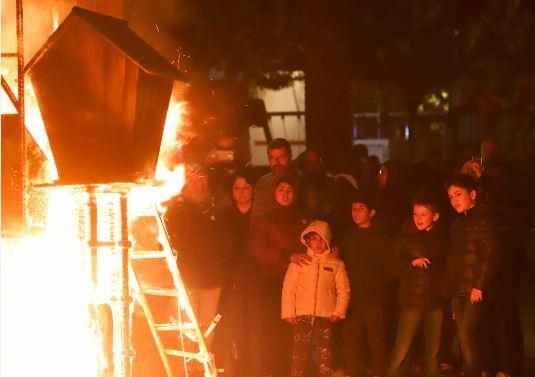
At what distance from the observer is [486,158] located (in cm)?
1023

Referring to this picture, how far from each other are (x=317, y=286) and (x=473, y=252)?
1.37 metres

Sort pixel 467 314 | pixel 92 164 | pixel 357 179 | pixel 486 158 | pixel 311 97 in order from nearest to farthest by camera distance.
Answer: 1. pixel 92 164
2. pixel 467 314
3. pixel 486 158
4. pixel 357 179
5. pixel 311 97

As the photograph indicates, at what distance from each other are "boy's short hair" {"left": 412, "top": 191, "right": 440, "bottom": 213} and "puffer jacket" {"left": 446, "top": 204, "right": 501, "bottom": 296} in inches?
8.9

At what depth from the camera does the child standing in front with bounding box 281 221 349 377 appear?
941cm

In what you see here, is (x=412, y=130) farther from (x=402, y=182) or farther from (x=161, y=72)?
(x=161, y=72)

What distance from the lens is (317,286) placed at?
9406 mm

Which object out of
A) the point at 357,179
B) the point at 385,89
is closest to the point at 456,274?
the point at 357,179

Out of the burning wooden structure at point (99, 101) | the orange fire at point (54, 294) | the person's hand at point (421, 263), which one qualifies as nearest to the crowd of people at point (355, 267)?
the person's hand at point (421, 263)

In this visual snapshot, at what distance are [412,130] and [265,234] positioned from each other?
17384mm

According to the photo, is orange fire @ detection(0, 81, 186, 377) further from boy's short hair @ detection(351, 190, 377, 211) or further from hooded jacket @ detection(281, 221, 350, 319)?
boy's short hair @ detection(351, 190, 377, 211)

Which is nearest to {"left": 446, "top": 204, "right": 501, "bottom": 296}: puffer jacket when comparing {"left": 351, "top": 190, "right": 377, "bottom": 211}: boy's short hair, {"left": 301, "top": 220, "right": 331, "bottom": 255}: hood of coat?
{"left": 351, "top": 190, "right": 377, "bottom": 211}: boy's short hair

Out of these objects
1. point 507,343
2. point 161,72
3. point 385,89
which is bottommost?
point 507,343

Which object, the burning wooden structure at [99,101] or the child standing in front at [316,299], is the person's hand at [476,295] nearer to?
the child standing in front at [316,299]

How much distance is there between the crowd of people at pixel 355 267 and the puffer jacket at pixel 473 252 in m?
0.01
